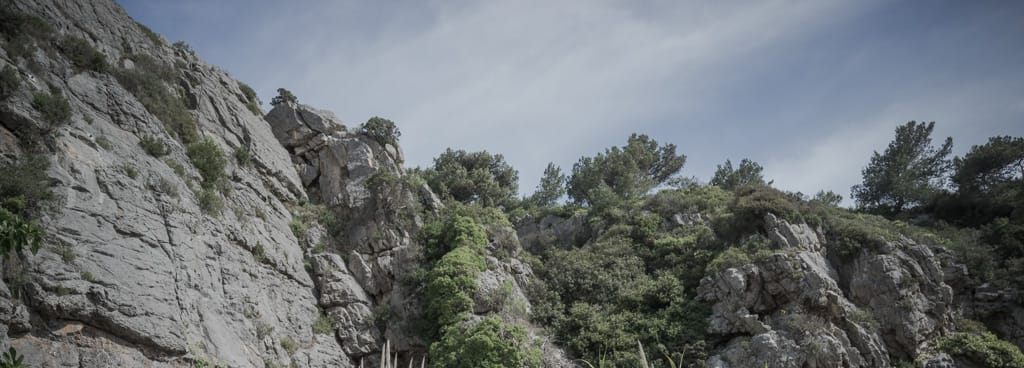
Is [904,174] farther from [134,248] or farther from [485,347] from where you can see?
[134,248]

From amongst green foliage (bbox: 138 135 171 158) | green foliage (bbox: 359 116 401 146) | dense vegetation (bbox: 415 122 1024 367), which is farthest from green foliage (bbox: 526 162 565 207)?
green foliage (bbox: 138 135 171 158)

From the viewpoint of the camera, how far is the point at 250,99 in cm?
2934

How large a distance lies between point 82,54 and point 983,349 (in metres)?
33.3

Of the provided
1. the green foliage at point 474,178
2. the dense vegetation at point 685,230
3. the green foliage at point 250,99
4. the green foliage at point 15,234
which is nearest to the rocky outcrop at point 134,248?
the green foliage at point 250,99

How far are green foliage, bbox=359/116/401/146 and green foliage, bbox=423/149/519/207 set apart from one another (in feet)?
13.6

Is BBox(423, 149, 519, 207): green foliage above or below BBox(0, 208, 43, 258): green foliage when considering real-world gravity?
above

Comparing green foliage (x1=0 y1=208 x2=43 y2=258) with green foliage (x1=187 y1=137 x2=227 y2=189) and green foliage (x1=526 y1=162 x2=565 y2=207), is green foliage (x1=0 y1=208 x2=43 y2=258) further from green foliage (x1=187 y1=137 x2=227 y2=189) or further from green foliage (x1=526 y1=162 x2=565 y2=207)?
green foliage (x1=526 y1=162 x2=565 y2=207)

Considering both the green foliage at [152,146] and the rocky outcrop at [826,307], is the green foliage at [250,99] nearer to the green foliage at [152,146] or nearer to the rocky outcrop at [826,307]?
the green foliage at [152,146]

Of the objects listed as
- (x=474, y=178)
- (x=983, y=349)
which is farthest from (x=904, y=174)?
(x=474, y=178)

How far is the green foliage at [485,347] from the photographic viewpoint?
19297mm

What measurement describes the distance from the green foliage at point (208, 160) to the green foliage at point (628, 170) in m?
21.8

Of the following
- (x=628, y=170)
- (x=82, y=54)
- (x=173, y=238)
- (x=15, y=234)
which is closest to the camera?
(x=15, y=234)

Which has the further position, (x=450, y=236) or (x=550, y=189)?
(x=550, y=189)

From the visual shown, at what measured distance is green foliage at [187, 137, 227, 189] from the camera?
19.7m
